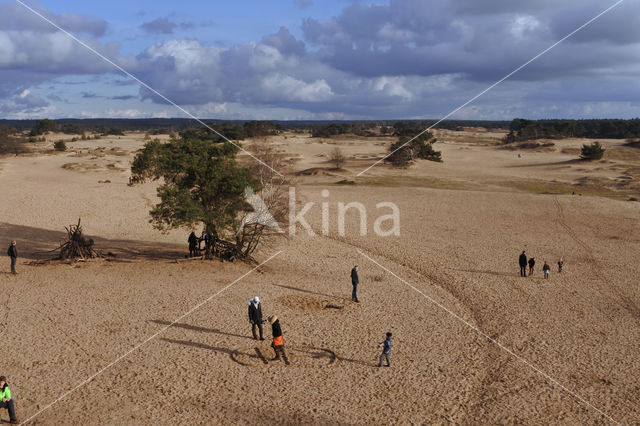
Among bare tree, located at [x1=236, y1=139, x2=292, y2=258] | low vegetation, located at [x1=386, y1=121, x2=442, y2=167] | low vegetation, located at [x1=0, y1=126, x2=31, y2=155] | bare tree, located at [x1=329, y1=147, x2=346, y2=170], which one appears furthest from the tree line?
A: low vegetation, located at [x1=0, y1=126, x2=31, y2=155]

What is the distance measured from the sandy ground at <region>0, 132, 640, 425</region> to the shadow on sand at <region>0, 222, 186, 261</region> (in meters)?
0.14

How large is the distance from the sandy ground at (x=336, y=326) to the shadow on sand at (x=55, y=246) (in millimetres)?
144

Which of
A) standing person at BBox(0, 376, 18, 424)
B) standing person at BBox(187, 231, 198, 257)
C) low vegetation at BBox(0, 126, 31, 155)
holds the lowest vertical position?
standing person at BBox(0, 376, 18, 424)

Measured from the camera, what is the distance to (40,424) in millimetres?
10086

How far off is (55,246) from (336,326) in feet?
53.6

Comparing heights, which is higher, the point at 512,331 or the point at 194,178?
the point at 194,178

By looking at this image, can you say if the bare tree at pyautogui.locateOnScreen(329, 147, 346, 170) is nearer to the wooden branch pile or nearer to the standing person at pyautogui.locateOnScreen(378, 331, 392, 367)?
the wooden branch pile

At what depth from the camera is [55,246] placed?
24.0 metres

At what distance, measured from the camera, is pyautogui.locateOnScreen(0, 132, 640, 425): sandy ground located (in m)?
11.3

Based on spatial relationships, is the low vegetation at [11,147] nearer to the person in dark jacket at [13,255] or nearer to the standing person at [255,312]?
the person in dark jacket at [13,255]

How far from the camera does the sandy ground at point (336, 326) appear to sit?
11.3 m

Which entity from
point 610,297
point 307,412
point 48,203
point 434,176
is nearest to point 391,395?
point 307,412

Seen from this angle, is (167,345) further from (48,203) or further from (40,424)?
(48,203)

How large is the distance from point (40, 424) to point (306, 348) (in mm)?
6787
